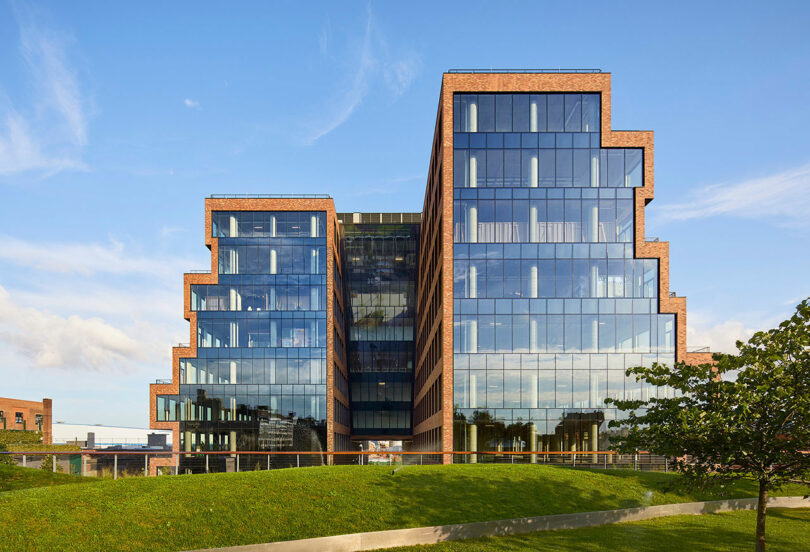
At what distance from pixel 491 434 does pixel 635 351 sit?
40.0 ft

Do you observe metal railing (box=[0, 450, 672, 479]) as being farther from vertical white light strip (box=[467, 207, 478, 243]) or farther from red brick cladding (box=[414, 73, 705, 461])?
vertical white light strip (box=[467, 207, 478, 243])

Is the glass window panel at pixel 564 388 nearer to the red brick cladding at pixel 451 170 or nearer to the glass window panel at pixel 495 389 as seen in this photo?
the glass window panel at pixel 495 389

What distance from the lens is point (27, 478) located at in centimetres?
2100

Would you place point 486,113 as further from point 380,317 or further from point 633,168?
point 380,317

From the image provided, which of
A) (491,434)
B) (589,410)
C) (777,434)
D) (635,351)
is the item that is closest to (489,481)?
→ (777,434)

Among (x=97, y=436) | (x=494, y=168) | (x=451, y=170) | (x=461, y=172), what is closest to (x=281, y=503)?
(x=451, y=170)

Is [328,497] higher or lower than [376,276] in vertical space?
lower

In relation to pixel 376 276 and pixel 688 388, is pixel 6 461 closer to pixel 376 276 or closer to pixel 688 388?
pixel 688 388

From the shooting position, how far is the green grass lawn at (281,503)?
1402 cm

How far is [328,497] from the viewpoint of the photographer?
17.2 meters

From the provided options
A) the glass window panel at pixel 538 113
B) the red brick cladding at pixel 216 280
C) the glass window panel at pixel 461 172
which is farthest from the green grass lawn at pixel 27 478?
the glass window panel at pixel 538 113

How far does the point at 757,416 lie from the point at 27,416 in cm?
9821

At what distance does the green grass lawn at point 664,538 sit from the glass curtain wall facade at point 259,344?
37.0 metres

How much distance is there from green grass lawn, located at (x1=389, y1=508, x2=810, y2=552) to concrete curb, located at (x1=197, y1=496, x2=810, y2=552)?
0.99ft
